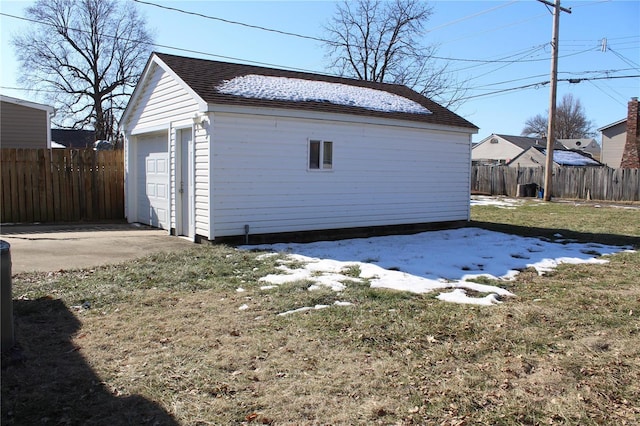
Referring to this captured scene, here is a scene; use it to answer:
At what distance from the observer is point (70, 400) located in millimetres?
3541

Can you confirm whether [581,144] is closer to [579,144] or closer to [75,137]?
[579,144]

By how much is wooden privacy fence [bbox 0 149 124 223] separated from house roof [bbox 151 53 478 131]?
394 centimetres

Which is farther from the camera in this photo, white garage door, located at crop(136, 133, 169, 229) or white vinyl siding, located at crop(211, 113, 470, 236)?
white garage door, located at crop(136, 133, 169, 229)

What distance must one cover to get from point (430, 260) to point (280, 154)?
3.73 metres

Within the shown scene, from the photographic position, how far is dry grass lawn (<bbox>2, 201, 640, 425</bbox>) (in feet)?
11.3

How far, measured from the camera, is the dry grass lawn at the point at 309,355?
3.45 meters

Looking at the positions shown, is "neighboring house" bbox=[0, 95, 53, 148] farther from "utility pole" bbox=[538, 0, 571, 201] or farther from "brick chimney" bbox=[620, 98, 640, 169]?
"brick chimney" bbox=[620, 98, 640, 169]

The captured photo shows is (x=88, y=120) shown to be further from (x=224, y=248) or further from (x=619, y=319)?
(x=619, y=319)

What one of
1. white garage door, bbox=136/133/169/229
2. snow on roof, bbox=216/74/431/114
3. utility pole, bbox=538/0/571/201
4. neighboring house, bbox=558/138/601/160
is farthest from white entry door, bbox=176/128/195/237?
neighboring house, bbox=558/138/601/160

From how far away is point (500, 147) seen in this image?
199ft

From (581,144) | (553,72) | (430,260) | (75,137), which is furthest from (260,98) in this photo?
(581,144)

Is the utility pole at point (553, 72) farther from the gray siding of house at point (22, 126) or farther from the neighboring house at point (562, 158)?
the gray siding of house at point (22, 126)

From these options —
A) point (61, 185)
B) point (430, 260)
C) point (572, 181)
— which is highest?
point (572, 181)

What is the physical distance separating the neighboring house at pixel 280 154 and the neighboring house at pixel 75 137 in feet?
81.5
